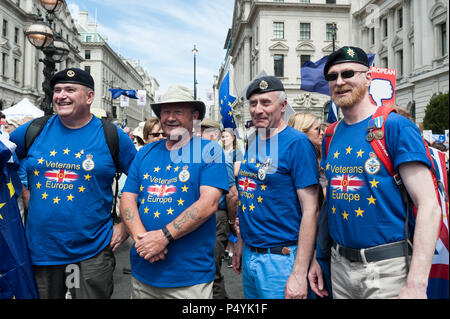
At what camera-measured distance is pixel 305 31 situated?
142ft

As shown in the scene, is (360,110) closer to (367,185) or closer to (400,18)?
(367,185)

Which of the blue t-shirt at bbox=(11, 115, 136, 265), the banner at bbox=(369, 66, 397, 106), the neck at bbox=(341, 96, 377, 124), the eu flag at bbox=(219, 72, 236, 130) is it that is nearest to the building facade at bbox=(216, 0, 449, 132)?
the banner at bbox=(369, 66, 397, 106)

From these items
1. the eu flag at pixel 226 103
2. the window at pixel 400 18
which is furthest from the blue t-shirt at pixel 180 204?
the window at pixel 400 18

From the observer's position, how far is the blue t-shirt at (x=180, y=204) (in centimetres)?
260

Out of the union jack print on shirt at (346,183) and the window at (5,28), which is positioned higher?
the window at (5,28)

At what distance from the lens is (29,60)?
44.7m

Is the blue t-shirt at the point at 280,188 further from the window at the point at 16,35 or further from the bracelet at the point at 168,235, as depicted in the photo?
the window at the point at 16,35

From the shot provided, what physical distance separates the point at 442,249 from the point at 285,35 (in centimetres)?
4315

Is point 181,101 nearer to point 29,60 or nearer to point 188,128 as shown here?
point 188,128

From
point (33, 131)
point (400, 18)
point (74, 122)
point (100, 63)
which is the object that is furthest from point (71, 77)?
point (100, 63)

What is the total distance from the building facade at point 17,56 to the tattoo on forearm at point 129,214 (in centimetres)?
4091

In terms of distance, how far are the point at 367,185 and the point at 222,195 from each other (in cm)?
104

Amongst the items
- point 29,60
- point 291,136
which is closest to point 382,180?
point 291,136
